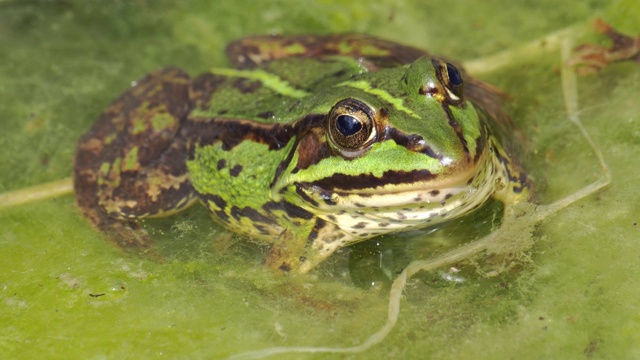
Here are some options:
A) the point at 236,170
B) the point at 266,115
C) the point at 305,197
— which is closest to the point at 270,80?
the point at 266,115

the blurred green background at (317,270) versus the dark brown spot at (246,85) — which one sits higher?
the dark brown spot at (246,85)

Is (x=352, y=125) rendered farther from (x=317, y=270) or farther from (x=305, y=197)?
(x=317, y=270)


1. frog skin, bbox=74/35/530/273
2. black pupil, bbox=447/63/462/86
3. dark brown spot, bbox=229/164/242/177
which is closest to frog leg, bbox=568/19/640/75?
frog skin, bbox=74/35/530/273

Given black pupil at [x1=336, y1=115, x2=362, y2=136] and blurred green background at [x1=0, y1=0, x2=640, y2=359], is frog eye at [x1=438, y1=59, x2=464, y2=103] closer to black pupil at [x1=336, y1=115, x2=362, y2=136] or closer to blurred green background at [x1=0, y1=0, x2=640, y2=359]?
black pupil at [x1=336, y1=115, x2=362, y2=136]

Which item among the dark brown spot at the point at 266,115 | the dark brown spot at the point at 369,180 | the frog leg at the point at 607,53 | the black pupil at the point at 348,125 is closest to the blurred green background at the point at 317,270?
the frog leg at the point at 607,53

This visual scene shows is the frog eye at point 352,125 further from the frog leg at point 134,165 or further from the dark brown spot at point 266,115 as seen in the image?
the frog leg at point 134,165

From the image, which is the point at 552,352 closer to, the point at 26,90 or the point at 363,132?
the point at 363,132

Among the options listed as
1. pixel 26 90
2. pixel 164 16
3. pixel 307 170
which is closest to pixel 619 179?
pixel 307 170
